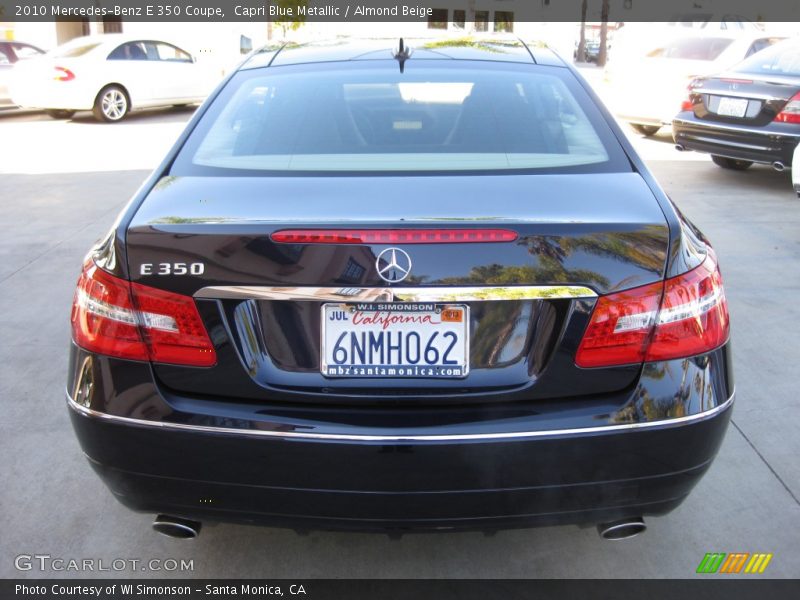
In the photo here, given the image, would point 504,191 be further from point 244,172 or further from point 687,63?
point 687,63

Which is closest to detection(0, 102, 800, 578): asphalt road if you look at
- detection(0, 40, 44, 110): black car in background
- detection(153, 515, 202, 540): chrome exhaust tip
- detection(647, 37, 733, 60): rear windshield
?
detection(153, 515, 202, 540): chrome exhaust tip

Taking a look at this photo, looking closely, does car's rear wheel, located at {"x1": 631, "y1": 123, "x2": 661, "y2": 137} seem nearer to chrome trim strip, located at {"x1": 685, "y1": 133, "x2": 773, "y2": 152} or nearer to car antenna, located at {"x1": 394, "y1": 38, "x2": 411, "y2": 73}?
chrome trim strip, located at {"x1": 685, "y1": 133, "x2": 773, "y2": 152}

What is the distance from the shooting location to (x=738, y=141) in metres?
8.95

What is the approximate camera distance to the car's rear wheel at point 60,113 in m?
15.4

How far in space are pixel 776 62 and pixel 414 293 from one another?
855 cm

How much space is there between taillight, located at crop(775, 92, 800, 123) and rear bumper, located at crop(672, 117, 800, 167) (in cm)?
14

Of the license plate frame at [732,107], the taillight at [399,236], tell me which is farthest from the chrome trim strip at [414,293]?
the license plate frame at [732,107]

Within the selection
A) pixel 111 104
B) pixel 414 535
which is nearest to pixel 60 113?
pixel 111 104

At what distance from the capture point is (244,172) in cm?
266

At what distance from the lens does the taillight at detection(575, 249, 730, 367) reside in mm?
2199

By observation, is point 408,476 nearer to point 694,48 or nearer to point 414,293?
point 414,293

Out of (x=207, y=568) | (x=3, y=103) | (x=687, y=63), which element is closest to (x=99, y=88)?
(x=3, y=103)

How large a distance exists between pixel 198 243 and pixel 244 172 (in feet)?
1.71

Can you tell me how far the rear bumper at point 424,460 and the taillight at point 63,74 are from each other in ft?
44.0
